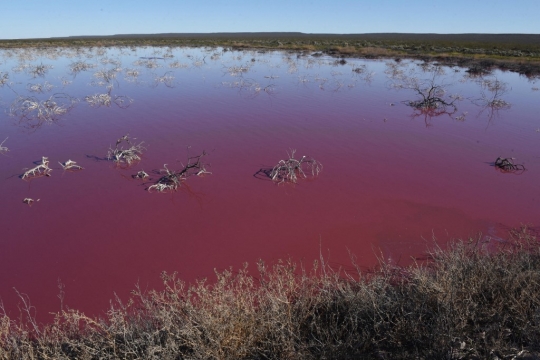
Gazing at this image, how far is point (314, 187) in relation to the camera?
688 cm

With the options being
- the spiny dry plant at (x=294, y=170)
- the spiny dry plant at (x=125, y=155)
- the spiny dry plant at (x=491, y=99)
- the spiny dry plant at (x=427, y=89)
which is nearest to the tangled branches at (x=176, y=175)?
the spiny dry plant at (x=125, y=155)

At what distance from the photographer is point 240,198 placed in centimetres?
646

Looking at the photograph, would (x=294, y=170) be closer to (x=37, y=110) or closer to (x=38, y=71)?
(x=37, y=110)

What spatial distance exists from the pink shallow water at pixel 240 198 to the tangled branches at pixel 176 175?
20 cm

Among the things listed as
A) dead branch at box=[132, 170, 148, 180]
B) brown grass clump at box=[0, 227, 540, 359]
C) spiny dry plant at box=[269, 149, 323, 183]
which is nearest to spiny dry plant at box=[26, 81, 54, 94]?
dead branch at box=[132, 170, 148, 180]

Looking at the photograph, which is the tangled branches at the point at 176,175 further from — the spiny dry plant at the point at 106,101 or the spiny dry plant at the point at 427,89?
the spiny dry plant at the point at 427,89

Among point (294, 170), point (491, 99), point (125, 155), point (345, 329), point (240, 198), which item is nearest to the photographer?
point (345, 329)

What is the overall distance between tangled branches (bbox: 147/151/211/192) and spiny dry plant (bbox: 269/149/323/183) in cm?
149

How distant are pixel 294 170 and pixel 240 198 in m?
1.49

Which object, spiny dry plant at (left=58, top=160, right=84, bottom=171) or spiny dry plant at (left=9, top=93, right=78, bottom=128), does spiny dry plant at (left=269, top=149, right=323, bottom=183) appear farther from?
spiny dry plant at (left=9, top=93, right=78, bottom=128)

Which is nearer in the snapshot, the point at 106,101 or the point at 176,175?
the point at 176,175

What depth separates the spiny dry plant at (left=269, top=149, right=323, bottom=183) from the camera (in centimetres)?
713

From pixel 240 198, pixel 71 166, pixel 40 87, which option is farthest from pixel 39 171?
pixel 40 87

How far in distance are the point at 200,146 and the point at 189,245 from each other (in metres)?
4.06
